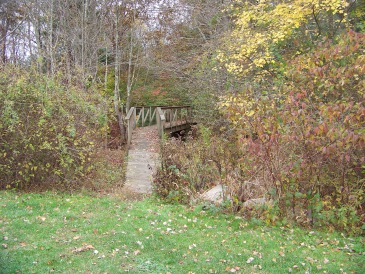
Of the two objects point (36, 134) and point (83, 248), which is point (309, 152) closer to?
point (83, 248)

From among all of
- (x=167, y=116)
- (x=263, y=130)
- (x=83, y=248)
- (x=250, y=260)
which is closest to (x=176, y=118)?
(x=167, y=116)

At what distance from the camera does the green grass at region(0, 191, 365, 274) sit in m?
4.17

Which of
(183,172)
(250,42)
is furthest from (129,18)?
(183,172)

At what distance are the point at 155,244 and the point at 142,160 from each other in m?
6.80

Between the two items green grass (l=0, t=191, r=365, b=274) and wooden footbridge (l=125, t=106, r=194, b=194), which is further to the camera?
wooden footbridge (l=125, t=106, r=194, b=194)

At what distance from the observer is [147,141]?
46.4ft

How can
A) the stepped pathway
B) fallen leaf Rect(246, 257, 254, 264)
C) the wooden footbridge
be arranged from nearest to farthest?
1. fallen leaf Rect(246, 257, 254, 264)
2. the stepped pathway
3. the wooden footbridge

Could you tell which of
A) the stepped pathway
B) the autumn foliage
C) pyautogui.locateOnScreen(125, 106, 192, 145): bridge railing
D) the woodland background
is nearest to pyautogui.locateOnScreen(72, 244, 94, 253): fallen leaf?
the woodland background

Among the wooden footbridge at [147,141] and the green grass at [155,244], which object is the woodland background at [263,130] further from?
the wooden footbridge at [147,141]

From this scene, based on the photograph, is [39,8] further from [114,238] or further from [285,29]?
[114,238]

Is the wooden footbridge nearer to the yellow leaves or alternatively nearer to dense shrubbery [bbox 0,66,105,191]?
dense shrubbery [bbox 0,66,105,191]

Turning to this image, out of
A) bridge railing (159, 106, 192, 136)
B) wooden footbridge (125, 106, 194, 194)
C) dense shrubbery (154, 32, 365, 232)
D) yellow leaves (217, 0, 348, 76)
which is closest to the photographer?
dense shrubbery (154, 32, 365, 232)

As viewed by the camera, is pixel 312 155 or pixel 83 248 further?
pixel 312 155

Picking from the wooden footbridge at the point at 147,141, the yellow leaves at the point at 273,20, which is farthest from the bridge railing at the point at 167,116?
the yellow leaves at the point at 273,20
